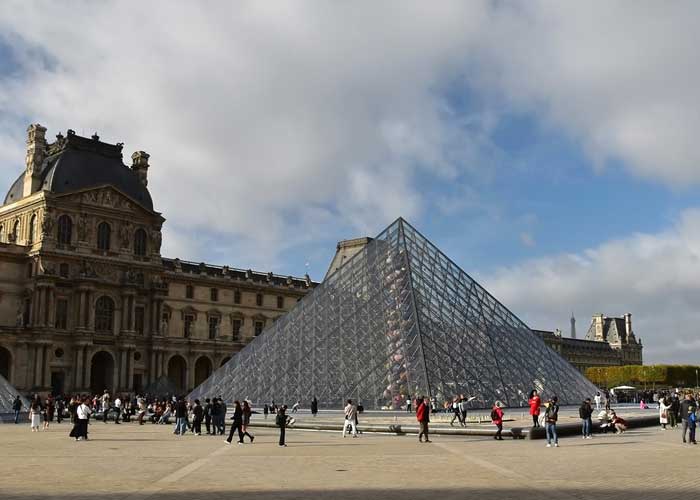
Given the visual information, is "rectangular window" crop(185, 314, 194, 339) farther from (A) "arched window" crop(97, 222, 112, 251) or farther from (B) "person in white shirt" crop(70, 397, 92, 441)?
(B) "person in white shirt" crop(70, 397, 92, 441)

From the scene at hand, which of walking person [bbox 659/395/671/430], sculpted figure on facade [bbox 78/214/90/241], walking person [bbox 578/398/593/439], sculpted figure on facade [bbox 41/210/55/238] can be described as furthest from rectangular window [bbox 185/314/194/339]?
walking person [bbox 578/398/593/439]

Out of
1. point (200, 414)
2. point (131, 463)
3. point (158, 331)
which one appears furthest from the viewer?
point (158, 331)

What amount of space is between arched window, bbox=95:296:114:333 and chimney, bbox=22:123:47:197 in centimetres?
923

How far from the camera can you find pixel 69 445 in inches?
720

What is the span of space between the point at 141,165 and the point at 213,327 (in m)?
14.7

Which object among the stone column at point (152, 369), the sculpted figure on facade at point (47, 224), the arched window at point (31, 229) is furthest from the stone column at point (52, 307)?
the stone column at point (152, 369)

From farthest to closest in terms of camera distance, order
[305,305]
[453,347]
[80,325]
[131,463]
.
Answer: [80,325], [305,305], [453,347], [131,463]

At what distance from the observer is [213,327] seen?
2662 inches

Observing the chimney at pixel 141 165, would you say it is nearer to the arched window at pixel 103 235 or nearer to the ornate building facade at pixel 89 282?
the ornate building facade at pixel 89 282

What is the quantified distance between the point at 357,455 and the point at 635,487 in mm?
6003

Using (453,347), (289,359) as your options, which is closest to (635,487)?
(453,347)

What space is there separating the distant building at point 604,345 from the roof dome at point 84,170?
248ft

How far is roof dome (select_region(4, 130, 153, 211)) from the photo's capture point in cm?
5697

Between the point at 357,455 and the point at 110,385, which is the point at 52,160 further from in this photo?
the point at 357,455
